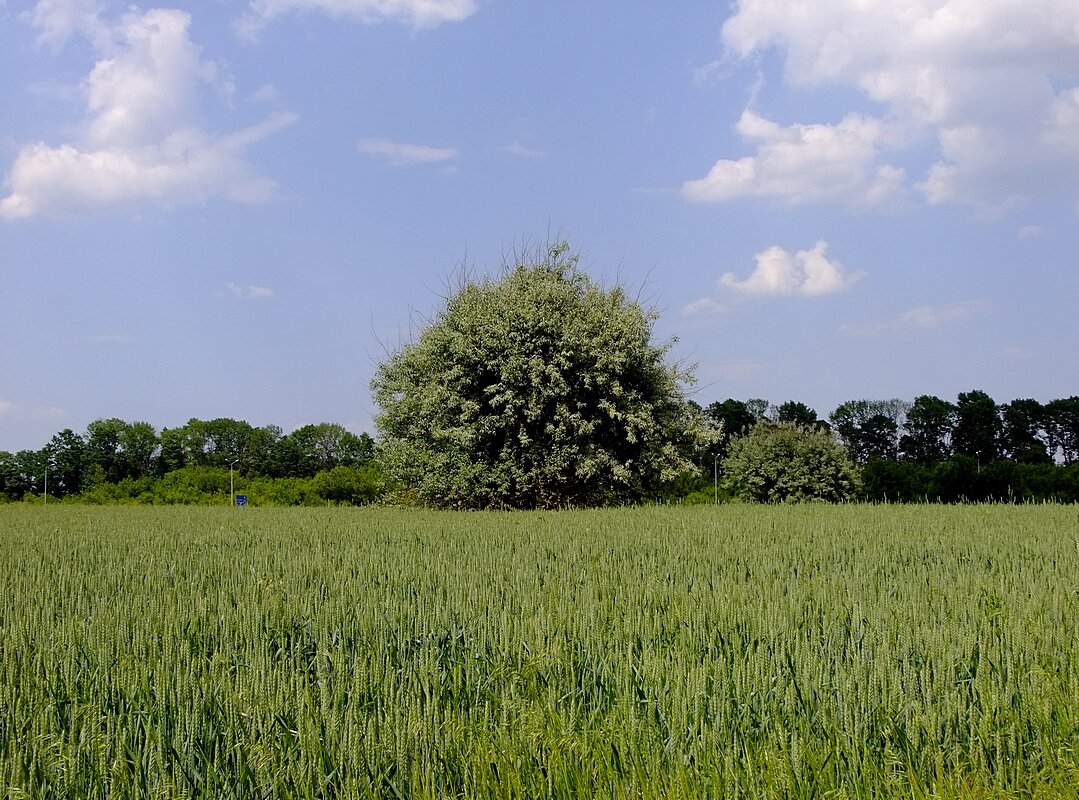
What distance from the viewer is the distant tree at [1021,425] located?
62.6 meters

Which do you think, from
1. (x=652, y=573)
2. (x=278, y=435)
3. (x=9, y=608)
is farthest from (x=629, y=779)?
(x=278, y=435)

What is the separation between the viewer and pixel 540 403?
20.4 meters

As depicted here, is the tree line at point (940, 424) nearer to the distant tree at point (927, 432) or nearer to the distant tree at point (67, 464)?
the distant tree at point (927, 432)

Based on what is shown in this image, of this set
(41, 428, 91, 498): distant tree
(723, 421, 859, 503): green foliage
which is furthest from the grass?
(41, 428, 91, 498): distant tree

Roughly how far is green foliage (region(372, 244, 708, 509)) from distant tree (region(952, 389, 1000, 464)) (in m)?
48.1

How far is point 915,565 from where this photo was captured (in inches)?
324

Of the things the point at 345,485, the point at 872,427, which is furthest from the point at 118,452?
the point at 872,427

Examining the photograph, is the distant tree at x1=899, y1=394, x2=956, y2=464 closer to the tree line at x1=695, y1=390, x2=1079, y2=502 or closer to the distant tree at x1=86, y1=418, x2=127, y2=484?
the tree line at x1=695, y1=390, x2=1079, y2=502

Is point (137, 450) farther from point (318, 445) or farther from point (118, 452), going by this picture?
point (318, 445)

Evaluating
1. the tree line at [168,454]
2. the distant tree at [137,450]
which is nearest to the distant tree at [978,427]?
the tree line at [168,454]

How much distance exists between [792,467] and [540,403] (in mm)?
16259

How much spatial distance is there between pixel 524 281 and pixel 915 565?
614 inches

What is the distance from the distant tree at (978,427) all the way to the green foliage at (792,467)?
33.7 meters

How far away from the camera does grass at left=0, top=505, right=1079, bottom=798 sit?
110 inches
